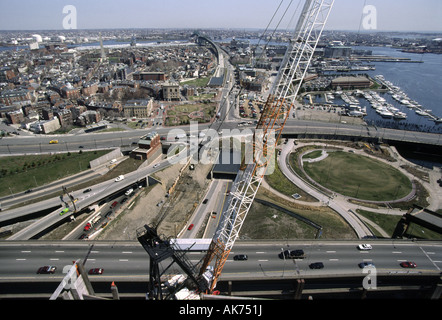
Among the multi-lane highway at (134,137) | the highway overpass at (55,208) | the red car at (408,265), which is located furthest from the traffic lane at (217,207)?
the red car at (408,265)

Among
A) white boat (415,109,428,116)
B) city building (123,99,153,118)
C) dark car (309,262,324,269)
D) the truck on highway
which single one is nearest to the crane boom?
dark car (309,262,324,269)

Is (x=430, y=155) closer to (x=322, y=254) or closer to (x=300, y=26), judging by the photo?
(x=322, y=254)

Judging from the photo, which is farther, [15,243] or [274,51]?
[274,51]

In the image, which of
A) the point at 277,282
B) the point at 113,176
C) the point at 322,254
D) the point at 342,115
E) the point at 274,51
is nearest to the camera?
the point at 277,282

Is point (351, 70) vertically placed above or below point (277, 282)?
above

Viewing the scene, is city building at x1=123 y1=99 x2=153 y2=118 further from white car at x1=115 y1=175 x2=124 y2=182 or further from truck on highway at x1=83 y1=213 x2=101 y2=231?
truck on highway at x1=83 y1=213 x2=101 y2=231

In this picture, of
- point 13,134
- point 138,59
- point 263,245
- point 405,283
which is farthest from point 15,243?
point 138,59
